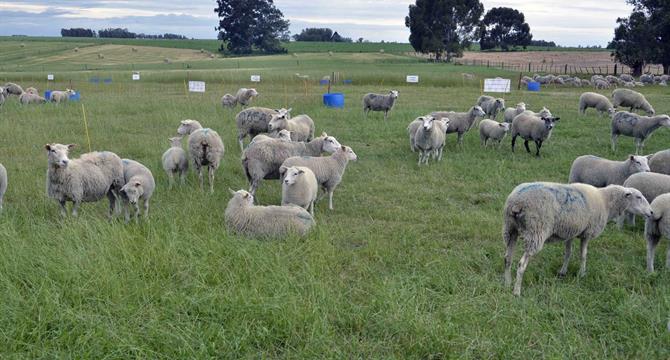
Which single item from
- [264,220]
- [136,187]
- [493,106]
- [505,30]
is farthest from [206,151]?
[505,30]

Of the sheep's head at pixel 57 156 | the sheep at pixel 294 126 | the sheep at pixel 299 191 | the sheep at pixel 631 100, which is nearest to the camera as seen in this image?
the sheep's head at pixel 57 156

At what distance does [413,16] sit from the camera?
71938 mm

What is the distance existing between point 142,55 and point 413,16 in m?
40.0

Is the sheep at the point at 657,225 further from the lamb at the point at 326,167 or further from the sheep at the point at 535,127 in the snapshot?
the sheep at the point at 535,127

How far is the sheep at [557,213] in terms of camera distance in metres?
5.42

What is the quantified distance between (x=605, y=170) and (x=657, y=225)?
265 centimetres

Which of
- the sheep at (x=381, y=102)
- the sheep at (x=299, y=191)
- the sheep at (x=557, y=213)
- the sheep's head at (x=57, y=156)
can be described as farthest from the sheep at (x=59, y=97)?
the sheep at (x=557, y=213)

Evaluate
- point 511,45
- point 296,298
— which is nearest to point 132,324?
point 296,298

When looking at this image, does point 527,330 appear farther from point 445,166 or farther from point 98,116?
point 98,116

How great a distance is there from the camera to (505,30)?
98.2 m

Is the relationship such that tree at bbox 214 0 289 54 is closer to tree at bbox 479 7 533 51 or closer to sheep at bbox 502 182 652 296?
tree at bbox 479 7 533 51

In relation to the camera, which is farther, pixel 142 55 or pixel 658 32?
→ pixel 142 55

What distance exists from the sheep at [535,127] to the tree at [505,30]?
8911 cm

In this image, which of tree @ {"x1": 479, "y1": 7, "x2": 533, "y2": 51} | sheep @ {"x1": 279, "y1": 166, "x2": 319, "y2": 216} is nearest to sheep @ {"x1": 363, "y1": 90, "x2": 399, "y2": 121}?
sheep @ {"x1": 279, "y1": 166, "x2": 319, "y2": 216}
